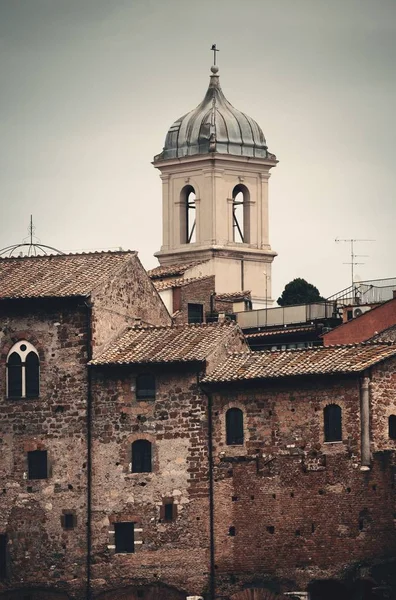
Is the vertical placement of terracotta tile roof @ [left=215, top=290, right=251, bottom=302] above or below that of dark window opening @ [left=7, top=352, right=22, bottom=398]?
above

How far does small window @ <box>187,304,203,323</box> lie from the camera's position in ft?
373

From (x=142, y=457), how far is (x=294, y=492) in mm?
5544

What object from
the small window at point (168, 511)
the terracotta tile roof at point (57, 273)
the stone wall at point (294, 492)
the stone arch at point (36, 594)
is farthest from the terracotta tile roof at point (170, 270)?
the stone arch at point (36, 594)

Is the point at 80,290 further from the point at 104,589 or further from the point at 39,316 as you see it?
the point at 104,589

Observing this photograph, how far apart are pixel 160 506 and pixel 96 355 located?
5563mm

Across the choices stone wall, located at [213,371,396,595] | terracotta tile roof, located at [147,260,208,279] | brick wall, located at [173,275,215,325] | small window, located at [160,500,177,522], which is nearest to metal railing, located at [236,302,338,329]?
brick wall, located at [173,275,215,325]

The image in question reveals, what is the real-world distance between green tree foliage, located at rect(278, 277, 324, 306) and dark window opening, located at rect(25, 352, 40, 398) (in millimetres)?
27697

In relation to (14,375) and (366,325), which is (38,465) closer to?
(14,375)

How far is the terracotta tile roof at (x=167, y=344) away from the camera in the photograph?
314ft

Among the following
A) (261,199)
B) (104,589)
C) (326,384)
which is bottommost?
(104,589)

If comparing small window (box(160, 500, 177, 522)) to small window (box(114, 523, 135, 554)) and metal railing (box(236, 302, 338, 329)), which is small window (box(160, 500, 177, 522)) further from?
metal railing (box(236, 302, 338, 329))

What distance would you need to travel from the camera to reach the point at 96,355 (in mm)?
97000

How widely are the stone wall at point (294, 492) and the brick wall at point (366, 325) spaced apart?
9959 millimetres

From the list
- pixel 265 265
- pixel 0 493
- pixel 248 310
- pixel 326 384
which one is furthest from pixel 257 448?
pixel 265 265
